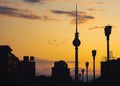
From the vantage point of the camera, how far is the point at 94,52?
64.5 meters

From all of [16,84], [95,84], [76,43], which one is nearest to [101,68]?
[16,84]

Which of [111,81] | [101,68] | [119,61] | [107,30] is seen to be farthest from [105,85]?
[101,68]

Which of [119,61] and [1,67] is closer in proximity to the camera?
[119,61]

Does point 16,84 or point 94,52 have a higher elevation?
point 94,52

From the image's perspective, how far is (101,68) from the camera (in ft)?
517

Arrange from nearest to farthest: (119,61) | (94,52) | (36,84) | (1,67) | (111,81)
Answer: (94,52) < (111,81) < (36,84) < (119,61) < (1,67)

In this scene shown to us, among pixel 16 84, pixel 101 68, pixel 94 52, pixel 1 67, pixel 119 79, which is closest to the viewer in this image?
pixel 94 52

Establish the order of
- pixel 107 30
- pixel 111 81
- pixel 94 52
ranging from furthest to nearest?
pixel 111 81 → pixel 94 52 → pixel 107 30

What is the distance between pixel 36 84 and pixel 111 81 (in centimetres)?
6006

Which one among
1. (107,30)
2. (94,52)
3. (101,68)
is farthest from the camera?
(101,68)

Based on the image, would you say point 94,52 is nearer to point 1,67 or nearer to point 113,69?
point 113,69

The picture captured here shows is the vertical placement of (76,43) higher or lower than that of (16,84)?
higher

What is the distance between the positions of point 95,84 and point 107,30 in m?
34.9

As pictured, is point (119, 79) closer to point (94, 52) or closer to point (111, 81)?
point (111, 81)
